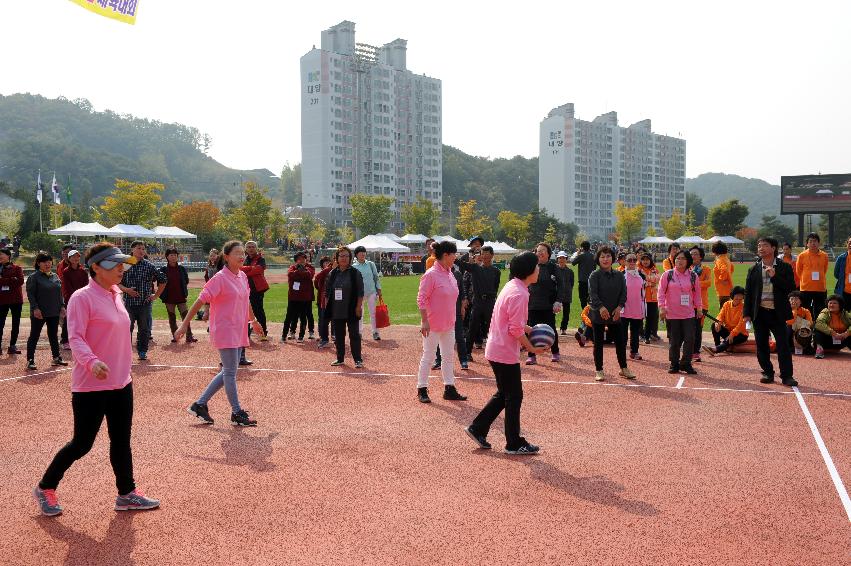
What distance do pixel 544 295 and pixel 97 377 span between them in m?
8.22

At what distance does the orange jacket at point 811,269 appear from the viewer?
12812 mm

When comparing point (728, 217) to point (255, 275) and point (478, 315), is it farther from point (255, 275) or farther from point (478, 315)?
point (478, 315)

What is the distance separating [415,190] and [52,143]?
340ft

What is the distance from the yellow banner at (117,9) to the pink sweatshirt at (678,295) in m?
9.69

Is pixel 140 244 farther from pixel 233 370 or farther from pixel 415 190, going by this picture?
pixel 415 190

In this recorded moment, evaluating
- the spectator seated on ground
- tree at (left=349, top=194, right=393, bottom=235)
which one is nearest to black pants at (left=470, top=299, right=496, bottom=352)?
the spectator seated on ground

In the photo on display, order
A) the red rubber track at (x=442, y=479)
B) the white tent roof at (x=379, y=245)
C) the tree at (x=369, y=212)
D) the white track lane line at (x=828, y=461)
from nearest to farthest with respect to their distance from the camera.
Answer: the red rubber track at (x=442, y=479), the white track lane line at (x=828, y=461), the white tent roof at (x=379, y=245), the tree at (x=369, y=212)

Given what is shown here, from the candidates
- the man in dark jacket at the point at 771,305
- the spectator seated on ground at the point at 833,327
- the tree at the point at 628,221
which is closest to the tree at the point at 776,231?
the tree at the point at 628,221

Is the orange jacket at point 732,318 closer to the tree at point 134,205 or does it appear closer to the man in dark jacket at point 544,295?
the man in dark jacket at point 544,295

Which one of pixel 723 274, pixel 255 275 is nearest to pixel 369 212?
pixel 255 275

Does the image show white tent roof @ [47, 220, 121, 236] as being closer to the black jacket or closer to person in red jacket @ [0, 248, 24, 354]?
person in red jacket @ [0, 248, 24, 354]

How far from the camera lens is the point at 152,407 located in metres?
8.50

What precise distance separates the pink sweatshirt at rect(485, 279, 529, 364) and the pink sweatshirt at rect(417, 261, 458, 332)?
2138 mm

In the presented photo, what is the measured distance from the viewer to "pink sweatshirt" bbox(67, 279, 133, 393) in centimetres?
471
